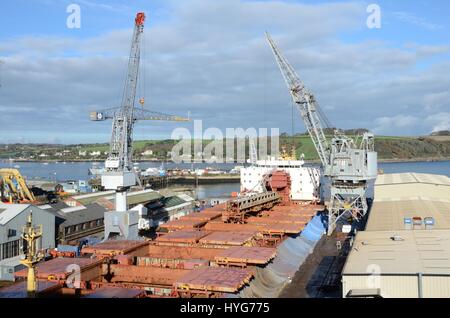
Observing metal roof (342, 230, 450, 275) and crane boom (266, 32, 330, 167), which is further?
crane boom (266, 32, 330, 167)

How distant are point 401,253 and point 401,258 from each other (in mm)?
1010

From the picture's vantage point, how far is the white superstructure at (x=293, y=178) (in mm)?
48344

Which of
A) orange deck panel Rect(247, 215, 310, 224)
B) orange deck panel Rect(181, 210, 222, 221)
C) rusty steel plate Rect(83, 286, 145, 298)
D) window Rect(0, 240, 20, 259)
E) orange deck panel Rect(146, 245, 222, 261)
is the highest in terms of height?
orange deck panel Rect(181, 210, 222, 221)

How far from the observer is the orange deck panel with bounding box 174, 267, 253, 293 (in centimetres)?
1614

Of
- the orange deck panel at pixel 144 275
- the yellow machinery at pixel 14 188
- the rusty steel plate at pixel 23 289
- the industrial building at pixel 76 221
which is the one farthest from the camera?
the yellow machinery at pixel 14 188

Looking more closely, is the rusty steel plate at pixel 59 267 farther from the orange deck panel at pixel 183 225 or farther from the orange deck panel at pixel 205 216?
the orange deck panel at pixel 205 216

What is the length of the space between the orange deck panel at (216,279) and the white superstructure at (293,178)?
29893mm

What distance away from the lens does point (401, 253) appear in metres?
19.0

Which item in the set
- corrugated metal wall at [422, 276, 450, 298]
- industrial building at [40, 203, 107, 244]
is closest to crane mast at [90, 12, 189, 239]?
industrial building at [40, 203, 107, 244]

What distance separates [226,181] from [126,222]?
9404 centimetres

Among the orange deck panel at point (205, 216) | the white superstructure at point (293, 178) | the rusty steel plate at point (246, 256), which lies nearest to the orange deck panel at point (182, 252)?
the rusty steel plate at point (246, 256)

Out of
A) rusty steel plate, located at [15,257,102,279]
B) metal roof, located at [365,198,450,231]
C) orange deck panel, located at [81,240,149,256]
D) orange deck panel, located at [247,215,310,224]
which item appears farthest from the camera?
orange deck panel, located at [247,215,310,224]

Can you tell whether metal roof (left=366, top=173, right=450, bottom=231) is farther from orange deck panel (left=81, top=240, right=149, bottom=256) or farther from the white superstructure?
orange deck panel (left=81, top=240, right=149, bottom=256)

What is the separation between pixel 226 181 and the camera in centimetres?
13062
